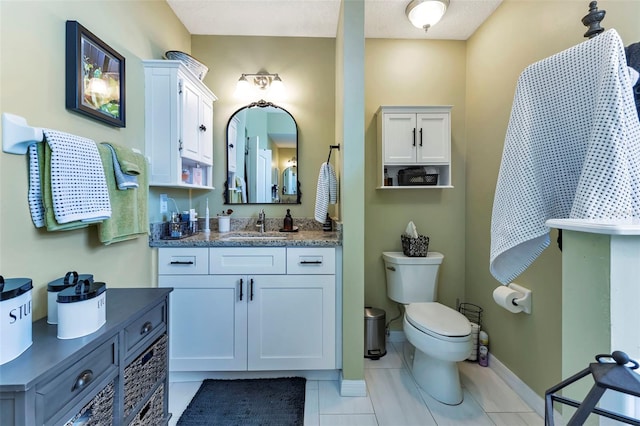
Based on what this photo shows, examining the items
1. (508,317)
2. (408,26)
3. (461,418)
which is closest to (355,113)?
(408,26)

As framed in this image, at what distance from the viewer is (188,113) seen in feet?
6.42

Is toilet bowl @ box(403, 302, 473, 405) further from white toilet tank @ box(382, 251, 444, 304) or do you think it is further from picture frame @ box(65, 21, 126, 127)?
picture frame @ box(65, 21, 126, 127)

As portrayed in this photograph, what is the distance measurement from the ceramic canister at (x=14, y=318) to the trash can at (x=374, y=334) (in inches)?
74.1

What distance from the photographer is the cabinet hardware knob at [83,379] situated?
81 cm

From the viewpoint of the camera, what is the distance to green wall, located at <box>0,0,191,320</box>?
99cm

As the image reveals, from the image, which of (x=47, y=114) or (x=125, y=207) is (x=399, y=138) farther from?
(x=47, y=114)

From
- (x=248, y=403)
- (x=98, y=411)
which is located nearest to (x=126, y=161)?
(x=98, y=411)

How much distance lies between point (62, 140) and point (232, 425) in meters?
1.58

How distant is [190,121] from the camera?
1987 millimetres

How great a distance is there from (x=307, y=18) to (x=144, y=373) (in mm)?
2490

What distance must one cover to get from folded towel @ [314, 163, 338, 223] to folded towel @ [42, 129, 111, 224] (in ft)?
4.15

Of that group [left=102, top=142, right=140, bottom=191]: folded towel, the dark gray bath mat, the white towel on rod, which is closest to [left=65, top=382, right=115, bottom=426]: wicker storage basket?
the dark gray bath mat

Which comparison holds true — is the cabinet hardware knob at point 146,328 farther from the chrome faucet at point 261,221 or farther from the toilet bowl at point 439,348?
the toilet bowl at point 439,348

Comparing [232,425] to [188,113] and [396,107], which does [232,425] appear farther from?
[396,107]
